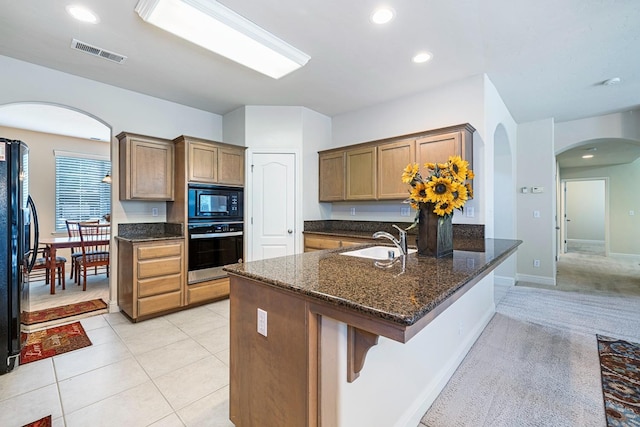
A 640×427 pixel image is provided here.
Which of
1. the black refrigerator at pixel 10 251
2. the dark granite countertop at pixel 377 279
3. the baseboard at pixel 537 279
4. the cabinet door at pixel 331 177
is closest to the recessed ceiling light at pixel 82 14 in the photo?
the black refrigerator at pixel 10 251

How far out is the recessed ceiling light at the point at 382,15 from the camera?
2.13 metres

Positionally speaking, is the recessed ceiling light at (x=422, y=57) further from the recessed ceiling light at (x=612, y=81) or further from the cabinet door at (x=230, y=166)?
the cabinet door at (x=230, y=166)

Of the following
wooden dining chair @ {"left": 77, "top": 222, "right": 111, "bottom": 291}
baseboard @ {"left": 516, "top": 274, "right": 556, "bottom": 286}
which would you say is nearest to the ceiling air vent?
wooden dining chair @ {"left": 77, "top": 222, "right": 111, "bottom": 291}

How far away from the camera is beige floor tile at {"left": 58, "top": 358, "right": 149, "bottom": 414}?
1.88 m

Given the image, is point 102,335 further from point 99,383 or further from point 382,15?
point 382,15

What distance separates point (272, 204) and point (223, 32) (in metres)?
2.32

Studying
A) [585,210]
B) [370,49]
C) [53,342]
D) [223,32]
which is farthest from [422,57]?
[585,210]

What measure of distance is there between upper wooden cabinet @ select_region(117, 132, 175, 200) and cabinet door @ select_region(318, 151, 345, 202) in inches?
81.9

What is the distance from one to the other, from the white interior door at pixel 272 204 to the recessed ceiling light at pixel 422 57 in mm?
2027

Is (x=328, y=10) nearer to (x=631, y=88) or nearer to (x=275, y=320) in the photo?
(x=275, y=320)

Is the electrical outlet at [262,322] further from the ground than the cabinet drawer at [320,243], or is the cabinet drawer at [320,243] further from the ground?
the cabinet drawer at [320,243]

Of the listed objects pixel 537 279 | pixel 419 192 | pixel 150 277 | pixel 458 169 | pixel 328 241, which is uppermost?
pixel 458 169

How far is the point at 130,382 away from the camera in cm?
207

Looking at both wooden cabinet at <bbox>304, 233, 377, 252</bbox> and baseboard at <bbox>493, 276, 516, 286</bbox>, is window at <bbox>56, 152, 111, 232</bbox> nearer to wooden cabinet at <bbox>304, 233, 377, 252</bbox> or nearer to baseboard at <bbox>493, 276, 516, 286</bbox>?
wooden cabinet at <bbox>304, 233, 377, 252</bbox>
